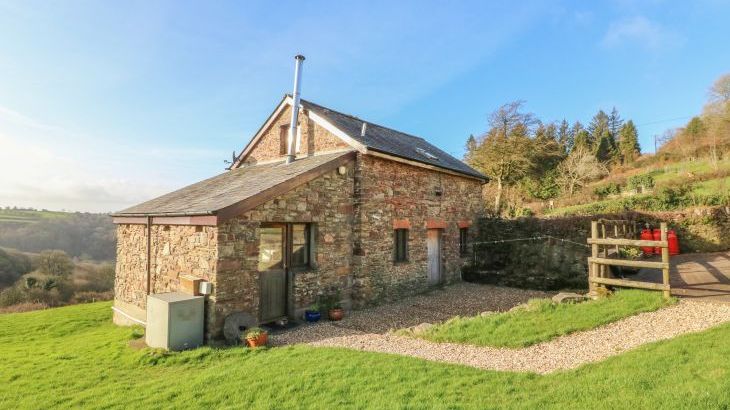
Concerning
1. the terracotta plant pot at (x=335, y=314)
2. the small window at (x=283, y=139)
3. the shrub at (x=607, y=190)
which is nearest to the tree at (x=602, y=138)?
the shrub at (x=607, y=190)

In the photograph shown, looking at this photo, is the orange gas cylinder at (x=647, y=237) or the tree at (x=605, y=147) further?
the tree at (x=605, y=147)

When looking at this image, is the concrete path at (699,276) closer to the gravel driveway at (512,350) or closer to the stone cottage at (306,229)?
the gravel driveway at (512,350)

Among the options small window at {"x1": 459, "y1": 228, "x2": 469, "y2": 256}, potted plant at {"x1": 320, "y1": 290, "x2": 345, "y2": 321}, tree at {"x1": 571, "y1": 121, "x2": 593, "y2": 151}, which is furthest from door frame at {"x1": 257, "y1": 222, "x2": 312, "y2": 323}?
tree at {"x1": 571, "y1": 121, "x2": 593, "y2": 151}

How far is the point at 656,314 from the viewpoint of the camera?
760 cm

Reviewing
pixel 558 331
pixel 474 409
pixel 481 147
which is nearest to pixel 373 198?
pixel 558 331

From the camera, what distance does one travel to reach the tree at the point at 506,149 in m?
27.1

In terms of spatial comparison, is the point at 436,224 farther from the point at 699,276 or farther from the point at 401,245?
the point at 699,276

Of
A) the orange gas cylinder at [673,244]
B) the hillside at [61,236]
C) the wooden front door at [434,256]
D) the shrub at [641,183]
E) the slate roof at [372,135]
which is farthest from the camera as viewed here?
the hillside at [61,236]

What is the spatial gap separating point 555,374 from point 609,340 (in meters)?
2.15

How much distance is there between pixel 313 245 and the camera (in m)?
9.80

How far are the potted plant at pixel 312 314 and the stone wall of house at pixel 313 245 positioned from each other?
17 cm

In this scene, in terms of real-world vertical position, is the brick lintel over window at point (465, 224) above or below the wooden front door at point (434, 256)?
above

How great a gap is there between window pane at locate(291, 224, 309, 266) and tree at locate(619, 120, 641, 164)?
45632 mm

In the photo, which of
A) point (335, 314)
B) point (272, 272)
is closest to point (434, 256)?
point (335, 314)
